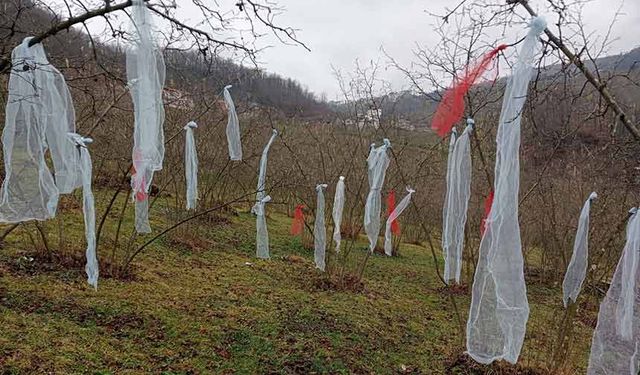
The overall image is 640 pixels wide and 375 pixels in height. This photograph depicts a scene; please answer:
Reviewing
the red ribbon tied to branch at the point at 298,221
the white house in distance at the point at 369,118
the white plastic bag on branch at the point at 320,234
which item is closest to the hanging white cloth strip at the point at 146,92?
the white plastic bag on branch at the point at 320,234

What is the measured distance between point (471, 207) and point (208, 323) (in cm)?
584

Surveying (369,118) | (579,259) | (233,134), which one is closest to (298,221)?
(369,118)

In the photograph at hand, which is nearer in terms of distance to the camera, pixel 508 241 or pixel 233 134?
pixel 508 241

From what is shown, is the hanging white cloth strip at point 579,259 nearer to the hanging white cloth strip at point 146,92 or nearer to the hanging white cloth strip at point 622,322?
the hanging white cloth strip at point 622,322

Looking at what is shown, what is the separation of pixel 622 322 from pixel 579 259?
490 millimetres

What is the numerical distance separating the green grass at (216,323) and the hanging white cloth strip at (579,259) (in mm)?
765

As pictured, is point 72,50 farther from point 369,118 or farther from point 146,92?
point 369,118

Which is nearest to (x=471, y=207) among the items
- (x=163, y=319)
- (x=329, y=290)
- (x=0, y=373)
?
(x=329, y=290)

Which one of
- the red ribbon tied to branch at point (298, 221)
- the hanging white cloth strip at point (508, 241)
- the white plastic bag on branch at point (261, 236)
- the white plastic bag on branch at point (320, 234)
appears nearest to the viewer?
the hanging white cloth strip at point (508, 241)

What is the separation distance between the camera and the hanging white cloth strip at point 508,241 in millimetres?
2410

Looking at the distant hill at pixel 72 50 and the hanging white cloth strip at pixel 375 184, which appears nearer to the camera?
the distant hill at pixel 72 50

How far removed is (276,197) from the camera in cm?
1156

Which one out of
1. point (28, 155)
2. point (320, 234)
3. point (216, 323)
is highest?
point (28, 155)

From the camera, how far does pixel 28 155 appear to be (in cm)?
272
